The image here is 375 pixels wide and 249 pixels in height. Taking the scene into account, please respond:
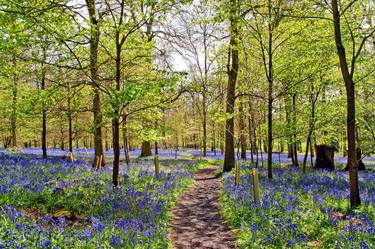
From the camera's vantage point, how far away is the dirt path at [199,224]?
23.5 ft

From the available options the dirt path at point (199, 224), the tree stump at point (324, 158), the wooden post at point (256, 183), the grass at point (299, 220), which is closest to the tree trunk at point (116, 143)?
the dirt path at point (199, 224)

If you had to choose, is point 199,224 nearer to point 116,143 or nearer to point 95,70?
point 116,143

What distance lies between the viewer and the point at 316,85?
1517 cm

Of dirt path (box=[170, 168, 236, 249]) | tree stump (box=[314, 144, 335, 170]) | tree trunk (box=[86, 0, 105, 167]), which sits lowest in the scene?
dirt path (box=[170, 168, 236, 249])

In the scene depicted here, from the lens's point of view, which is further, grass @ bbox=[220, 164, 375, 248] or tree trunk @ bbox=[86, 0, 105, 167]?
tree trunk @ bbox=[86, 0, 105, 167]

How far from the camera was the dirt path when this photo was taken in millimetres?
7172

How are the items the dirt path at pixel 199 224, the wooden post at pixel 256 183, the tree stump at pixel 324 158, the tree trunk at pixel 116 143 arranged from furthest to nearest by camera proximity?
the tree stump at pixel 324 158 < the tree trunk at pixel 116 143 < the wooden post at pixel 256 183 < the dirt path at pixel 199 224

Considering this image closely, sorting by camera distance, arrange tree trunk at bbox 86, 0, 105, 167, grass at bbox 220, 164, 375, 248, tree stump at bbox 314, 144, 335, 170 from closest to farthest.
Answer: grass at bbox 220, 164, 375, 248 < tree trunk at bbox 86, 0, 105, 167 < tree stump at bbox 314, 144, 335, 170

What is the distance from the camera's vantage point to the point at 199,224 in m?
8.67

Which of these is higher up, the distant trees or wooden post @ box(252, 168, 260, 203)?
the distant trees

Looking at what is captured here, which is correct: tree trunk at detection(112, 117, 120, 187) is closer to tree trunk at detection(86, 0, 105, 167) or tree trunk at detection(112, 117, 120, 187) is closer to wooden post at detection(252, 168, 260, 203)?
tree trunk at detection(86, 0, 105, 167)

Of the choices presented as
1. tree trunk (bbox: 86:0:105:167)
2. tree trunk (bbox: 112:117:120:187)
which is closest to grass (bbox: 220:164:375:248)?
tree trunk (bbox: 112:117:120:187)

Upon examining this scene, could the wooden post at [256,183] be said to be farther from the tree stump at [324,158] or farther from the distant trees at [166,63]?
the tree stump at [324,158]

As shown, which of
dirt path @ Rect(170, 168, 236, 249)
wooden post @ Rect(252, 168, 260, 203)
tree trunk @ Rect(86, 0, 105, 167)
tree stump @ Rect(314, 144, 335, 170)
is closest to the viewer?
dirt path @ Rect(170, 168, 236, 249)
